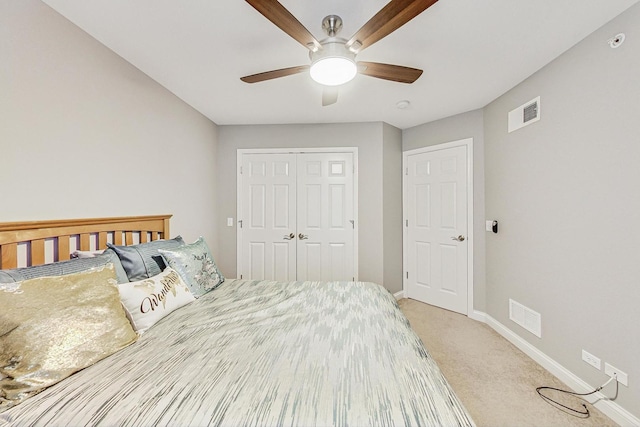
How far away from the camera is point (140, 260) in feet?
5.40

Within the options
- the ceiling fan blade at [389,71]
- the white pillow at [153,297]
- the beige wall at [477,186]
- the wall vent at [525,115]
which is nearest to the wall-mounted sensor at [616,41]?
the wall vent at [525,115]

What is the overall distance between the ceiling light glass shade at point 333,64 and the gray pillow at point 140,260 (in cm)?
161

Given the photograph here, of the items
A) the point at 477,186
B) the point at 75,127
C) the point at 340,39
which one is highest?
the point at 340,39

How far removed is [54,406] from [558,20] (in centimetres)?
310

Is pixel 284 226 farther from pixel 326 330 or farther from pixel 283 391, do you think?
pixel 283 391

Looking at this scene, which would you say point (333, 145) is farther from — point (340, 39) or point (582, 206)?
point (582, 206)

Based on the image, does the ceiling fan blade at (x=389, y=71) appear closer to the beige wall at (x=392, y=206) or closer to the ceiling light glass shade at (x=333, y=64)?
the ceiling light glass shade at (x=333, y=64)

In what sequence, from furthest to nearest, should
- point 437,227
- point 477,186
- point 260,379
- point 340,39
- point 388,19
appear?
1. point 437,227
2. point 477,186
3. point 340,39
4. point 388,19
5. point 260,379

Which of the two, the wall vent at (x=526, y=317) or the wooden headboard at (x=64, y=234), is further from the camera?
the wall vent at (x=526, y=317)

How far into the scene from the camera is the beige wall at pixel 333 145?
132 inches

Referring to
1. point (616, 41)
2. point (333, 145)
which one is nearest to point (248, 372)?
point (616, 41)

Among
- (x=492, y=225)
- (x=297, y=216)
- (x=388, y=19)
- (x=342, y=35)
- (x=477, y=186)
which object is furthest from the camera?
(x=297, y=216)

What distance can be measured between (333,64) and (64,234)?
1.90 metres

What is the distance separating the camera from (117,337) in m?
1.16
